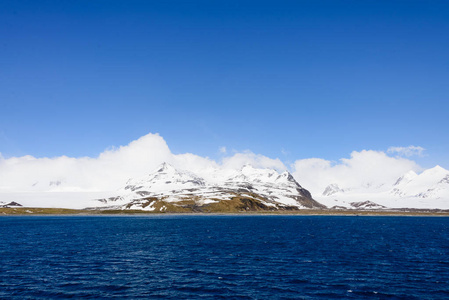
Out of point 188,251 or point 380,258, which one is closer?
point 380,258

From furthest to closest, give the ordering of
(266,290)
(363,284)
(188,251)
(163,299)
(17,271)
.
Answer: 1. (188,251)
2. (17,271)
3. (363,284)
4. (266,290)
5. (163,299)

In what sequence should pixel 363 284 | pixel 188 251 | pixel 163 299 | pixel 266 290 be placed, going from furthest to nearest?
1. pixel 188 251
2. pixel 363 284
3. pixel 266 290
4. pixel 163 299

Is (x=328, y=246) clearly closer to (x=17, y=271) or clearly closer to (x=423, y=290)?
(x=423, y=290)

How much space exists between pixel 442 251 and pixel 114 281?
72.6 metres

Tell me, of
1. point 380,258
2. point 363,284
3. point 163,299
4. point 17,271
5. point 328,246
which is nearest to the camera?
point 163,299

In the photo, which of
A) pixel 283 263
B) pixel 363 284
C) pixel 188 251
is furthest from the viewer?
pixel 188 251

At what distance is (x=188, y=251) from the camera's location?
245 ft

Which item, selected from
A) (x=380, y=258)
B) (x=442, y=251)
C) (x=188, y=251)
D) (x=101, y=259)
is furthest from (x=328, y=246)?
(x=101, y=259)

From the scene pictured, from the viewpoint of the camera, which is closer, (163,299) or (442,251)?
(163,299)

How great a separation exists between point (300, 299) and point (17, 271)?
4395cm

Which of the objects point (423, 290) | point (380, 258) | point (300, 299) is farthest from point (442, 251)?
point (300, 299)

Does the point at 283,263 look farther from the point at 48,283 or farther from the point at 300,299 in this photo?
the point at 48,283

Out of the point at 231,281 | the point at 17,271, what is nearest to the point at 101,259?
the point at 17,271

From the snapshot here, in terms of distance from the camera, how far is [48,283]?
45625 millimetres
